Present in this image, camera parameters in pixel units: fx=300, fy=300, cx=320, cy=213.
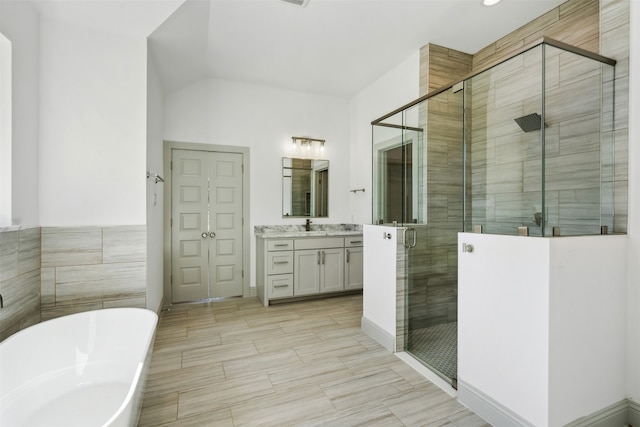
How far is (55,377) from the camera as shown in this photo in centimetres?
178

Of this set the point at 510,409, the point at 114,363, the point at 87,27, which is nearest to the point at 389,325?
the point at 510,409

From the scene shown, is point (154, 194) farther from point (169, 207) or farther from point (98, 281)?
point (98, 281)

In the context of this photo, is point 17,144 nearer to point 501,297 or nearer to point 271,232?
point 271,232

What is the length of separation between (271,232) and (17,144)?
272cm

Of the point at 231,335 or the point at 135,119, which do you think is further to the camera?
the point at 231,335

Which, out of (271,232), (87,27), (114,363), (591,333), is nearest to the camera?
(591,333)

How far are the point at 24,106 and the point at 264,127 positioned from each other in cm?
A: 260

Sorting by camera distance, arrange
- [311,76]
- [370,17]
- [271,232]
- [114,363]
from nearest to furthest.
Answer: [114,363] → [370,17] → [311,76] → [271,232]

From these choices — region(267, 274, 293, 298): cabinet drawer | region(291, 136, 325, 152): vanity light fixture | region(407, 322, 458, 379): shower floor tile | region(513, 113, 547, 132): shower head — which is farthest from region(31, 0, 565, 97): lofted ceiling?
region(407, 322, 458, 379): shower floor tile

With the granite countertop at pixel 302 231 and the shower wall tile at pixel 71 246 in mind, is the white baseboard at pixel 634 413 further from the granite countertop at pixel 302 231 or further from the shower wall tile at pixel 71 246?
the shower wall tile at pixel 71 246

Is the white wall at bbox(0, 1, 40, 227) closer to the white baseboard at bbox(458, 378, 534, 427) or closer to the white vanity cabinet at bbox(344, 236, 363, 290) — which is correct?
the white baseboard at bbox(458, 378, 534, 427)

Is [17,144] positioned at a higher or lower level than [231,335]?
higher

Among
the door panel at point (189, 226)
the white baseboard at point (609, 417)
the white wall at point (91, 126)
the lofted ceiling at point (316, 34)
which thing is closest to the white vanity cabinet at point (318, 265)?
the door panel at point (189, 226)

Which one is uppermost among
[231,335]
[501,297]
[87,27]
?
[87,27]
